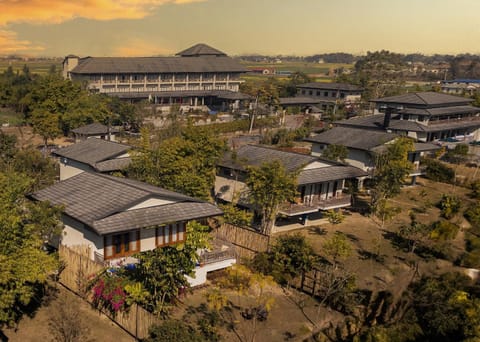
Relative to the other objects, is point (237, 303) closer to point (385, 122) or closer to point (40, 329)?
point (40, 329)

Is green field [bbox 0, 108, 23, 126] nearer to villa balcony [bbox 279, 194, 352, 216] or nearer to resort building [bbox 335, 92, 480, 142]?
resort building [bbox 335, 92, 480, 142]

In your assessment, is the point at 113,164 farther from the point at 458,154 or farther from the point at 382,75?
the point at 382,75

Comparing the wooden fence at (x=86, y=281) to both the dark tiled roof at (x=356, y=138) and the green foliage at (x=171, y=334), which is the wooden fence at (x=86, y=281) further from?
the dark tiled roof at (x=356, y=138)

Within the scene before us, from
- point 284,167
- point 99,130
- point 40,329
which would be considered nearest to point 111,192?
point 40,329

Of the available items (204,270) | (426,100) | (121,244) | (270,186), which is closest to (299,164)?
(270,186)

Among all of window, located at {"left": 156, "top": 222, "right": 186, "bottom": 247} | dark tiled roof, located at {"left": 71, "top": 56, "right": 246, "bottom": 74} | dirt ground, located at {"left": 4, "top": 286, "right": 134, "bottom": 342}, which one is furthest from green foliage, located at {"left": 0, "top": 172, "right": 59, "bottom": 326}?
dark tiled roof, located at {"left": 71, "top": 56, "right": 246, "bottom": 74}

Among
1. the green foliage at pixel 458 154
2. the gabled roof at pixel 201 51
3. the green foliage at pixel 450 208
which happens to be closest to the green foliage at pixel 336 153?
the green foliage at pixel 450 208
